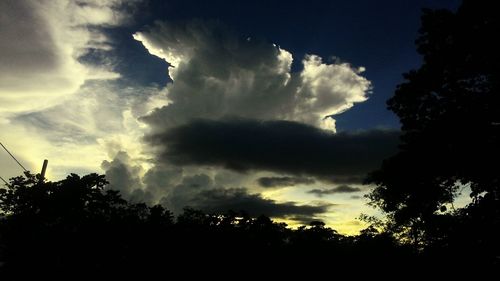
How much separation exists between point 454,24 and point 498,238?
894 cm

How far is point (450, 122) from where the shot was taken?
17.0 meters

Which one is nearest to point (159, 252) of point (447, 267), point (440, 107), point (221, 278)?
point (221, 278)

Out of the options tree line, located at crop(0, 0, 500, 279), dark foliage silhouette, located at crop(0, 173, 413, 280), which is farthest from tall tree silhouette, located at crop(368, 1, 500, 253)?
dark foliage silhouette, located at crop(0, 173, 413, 280)

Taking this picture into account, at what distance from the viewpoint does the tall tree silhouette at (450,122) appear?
54.7 ft

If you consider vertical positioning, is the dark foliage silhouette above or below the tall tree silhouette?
below

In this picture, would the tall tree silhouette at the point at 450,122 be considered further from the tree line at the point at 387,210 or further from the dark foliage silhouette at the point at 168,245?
the dark foliage silhouette at the point at 168,245

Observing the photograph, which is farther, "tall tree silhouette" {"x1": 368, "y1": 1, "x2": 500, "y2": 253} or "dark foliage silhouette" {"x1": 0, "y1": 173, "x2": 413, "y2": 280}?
"tall tree silhouette" {"x1": 368, "y1": 1, "x2": 500, "y2": 253}

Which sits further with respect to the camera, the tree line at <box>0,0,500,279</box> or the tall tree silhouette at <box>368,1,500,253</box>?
the tall tree silhouette at <box>368,1,500,253</box>

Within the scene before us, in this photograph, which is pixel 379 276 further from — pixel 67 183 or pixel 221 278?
pixel 67 183

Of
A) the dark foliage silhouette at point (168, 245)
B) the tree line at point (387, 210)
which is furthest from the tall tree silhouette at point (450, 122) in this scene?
the dark foliage silhouette at point (168, 245)

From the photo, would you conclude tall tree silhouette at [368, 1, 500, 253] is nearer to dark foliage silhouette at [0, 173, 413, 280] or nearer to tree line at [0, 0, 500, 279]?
tree line at [0, 0, 500, 279]

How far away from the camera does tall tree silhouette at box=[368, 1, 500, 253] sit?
54.7 ft

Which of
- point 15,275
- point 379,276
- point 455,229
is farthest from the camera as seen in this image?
point 455,229

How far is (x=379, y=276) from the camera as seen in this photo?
8531 millimetres
